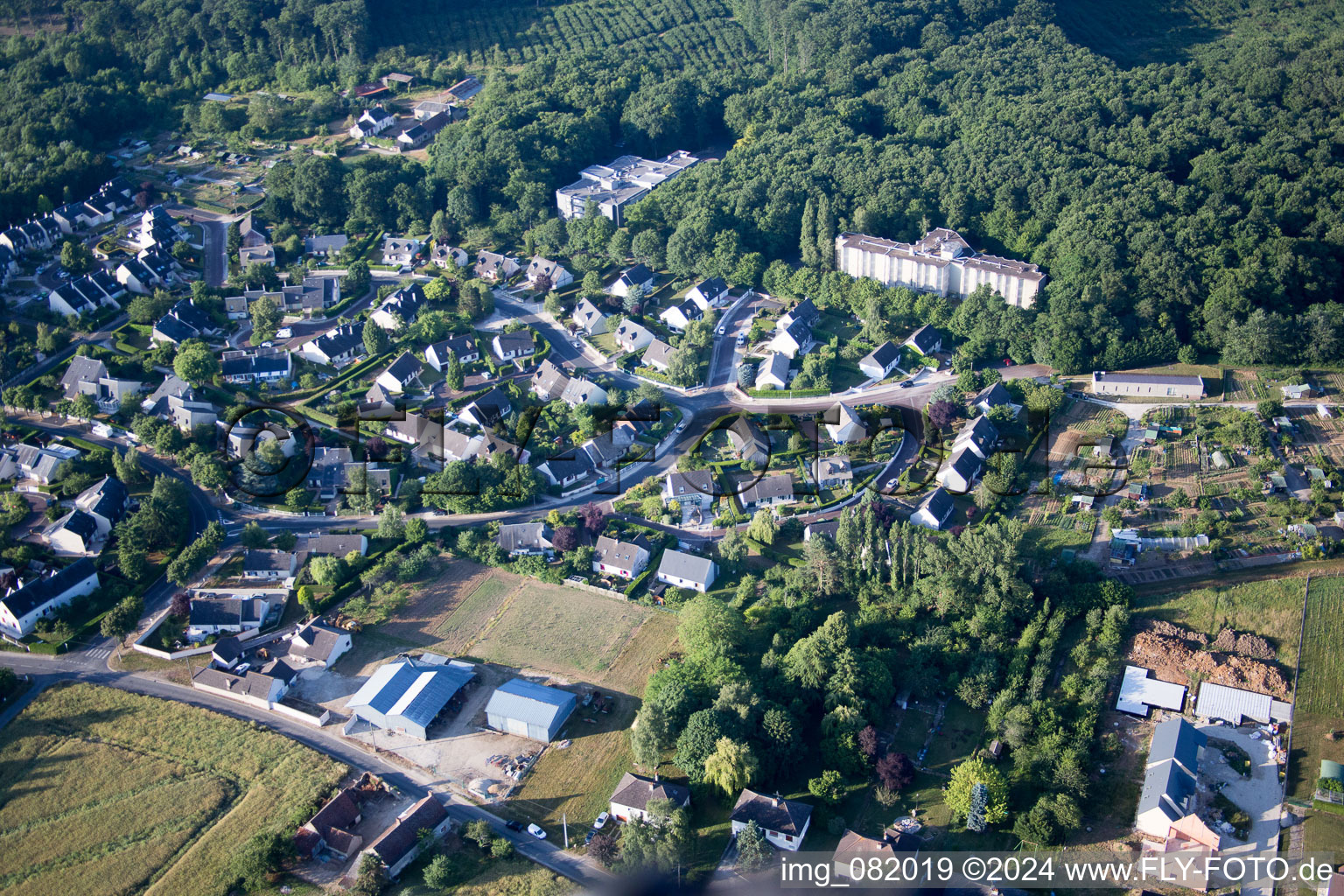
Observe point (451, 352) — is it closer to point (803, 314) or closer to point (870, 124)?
point (803, 314)

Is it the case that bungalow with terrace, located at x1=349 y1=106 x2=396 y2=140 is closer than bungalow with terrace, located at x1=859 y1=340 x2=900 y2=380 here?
No

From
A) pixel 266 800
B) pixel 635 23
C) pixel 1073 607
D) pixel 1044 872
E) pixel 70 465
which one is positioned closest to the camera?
pixel 1044 872

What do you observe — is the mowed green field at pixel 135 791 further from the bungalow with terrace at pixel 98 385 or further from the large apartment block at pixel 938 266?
the large apartment block at pixel 938 266

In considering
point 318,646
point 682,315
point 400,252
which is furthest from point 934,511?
point 400,252

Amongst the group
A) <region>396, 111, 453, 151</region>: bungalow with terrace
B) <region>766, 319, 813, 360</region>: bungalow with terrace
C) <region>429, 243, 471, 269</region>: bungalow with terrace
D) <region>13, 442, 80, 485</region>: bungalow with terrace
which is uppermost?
<region>396, 111, 453, 151</region>: bungalow with terrace

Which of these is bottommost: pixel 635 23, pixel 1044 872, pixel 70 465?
pixel 1044 872

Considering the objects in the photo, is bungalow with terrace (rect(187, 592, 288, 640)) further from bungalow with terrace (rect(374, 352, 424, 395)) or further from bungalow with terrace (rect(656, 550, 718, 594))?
bungalow with terrace (rect(374, 352, 424, 395))

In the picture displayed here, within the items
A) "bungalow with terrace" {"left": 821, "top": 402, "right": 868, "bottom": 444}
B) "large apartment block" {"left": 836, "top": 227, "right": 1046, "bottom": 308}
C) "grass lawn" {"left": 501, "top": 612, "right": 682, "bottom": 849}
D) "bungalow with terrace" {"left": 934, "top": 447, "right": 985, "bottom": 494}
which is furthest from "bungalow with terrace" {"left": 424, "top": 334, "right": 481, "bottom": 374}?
"bungalow with terrace" {"left": 934, "top": 447, "right": 985, "bottom": 494}

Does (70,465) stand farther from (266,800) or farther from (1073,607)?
(1073,607)

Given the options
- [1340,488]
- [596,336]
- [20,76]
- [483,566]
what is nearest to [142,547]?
[483,566]
